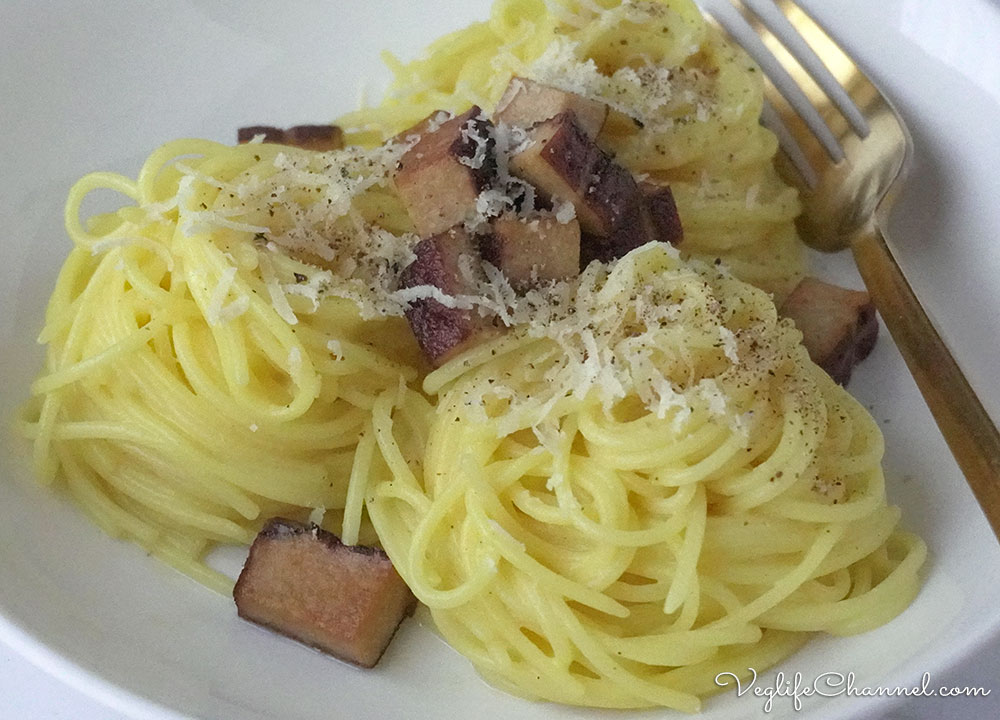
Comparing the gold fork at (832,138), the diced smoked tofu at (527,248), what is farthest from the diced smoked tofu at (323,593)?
the gold fork at (832,138)

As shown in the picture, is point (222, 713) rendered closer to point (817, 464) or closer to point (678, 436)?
point (678, 436)

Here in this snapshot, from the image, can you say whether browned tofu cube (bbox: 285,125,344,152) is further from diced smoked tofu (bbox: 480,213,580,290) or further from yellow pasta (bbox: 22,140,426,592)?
diced smoked tofu (bbox: 480,213,580,290)

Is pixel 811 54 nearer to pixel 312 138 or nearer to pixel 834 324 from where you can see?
pixel 834 324

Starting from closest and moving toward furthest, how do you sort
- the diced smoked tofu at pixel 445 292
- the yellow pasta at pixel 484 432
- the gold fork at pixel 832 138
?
the yellow pasta at pixel 484 432, the diced smoked tofu at pixel 445 292, the gold fork at pixel 832 138

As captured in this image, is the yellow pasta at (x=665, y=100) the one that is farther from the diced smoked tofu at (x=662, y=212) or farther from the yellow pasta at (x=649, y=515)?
the yellow pasta at (x=649, y=515)

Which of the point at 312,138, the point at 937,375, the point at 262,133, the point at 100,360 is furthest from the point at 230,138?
the point at 937,375

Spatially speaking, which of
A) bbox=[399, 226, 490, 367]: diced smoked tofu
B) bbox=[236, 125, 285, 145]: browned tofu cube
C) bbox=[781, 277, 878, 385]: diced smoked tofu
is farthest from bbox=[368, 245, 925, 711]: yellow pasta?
bbox=[236, 125, 285, 145]: browned tofu cube
